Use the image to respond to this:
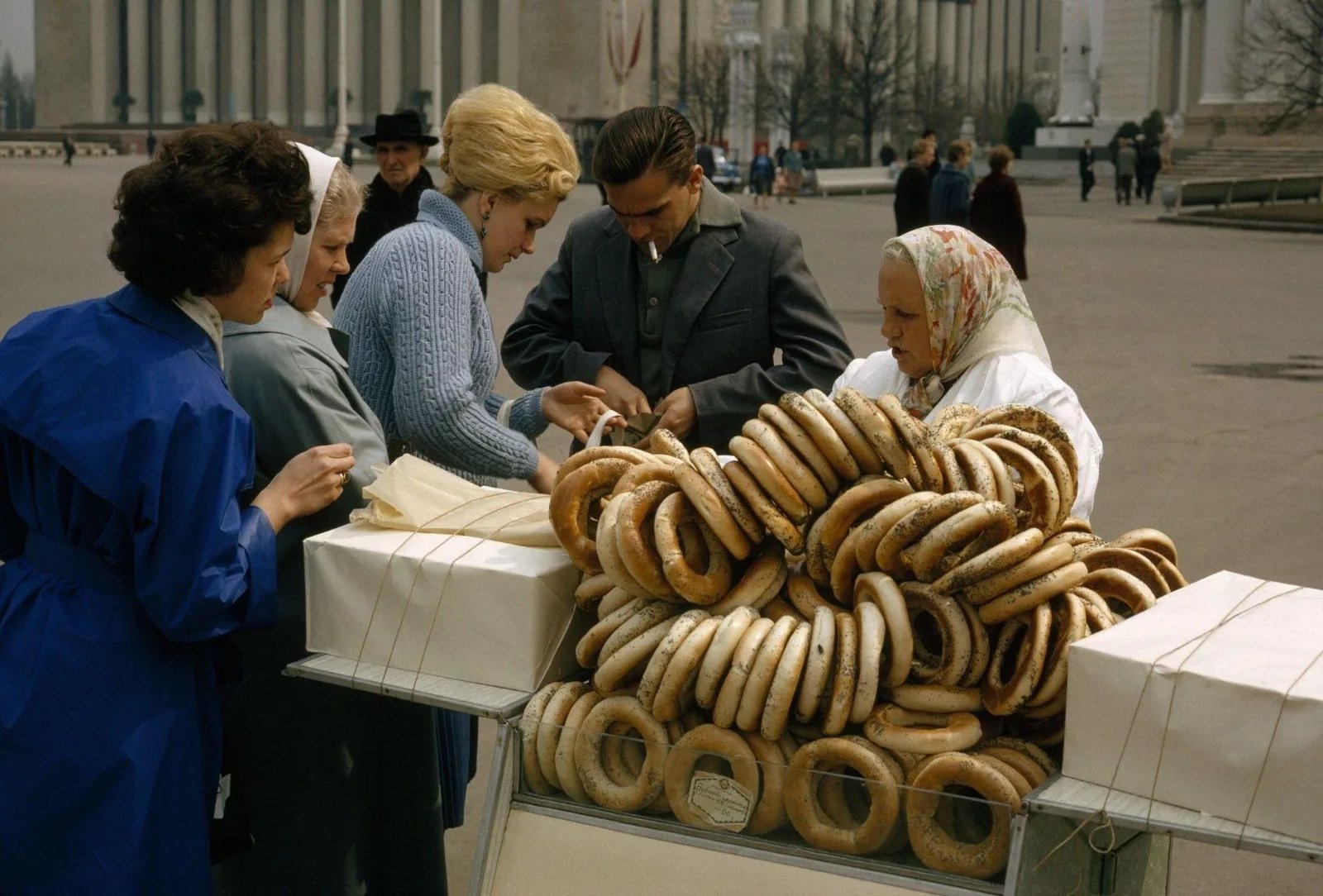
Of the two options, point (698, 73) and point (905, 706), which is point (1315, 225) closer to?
point (905, 706)

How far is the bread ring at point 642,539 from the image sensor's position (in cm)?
254

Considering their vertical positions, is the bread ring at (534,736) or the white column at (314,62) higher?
the white column at (314,62)

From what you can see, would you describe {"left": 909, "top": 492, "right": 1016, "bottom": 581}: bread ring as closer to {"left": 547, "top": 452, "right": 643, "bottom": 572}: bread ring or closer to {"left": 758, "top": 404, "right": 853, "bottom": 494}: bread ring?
{"left": 758, "top": 404, "right": 853, "bottom": 494}: bread ring

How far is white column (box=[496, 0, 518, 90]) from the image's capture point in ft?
345

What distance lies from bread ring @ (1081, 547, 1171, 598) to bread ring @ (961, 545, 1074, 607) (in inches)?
10.4

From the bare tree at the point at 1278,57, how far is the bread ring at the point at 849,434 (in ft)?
153

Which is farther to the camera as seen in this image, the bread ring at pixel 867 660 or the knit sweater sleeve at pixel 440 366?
the knit sweater sleeve at pixel 440 366

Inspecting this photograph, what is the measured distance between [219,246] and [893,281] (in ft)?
4.66

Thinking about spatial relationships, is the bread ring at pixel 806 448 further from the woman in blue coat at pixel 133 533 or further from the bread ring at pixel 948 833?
the woman in blue coat at pixel 133 533

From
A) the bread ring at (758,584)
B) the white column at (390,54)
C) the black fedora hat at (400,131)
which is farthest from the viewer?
the white column at (390,54)

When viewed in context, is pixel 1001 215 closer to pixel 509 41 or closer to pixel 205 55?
pixel 509 41

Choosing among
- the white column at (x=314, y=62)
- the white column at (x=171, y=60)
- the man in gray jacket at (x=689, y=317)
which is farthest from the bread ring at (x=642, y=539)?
the white column at (x=171, y=60)

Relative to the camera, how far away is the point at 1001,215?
1630 cm

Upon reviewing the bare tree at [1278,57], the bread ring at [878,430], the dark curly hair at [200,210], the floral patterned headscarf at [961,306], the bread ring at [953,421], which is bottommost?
the bread ring at [953,421]
